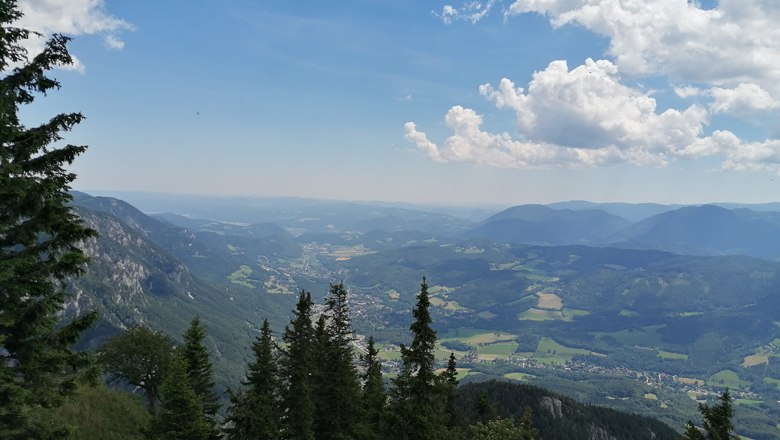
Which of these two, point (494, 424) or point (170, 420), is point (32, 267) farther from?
point (494, 424)

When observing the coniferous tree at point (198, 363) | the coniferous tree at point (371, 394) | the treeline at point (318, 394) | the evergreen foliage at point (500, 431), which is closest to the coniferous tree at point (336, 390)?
the treeline at point (318, 394)

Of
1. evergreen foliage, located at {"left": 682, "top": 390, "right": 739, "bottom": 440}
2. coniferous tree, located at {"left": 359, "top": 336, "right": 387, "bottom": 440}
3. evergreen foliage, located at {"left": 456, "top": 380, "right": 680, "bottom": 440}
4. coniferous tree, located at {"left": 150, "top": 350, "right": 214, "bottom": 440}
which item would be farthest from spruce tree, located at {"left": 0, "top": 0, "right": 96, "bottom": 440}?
evergreen foliage, located at {"left": 456, "top": 380, "right": 680, "bottom": 440}

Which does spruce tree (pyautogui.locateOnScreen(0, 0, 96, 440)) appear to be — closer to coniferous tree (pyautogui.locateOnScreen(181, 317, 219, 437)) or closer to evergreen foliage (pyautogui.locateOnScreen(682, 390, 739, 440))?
coniferous tree (pyautogui.locateOnScreen(181, 317, 219, 437))

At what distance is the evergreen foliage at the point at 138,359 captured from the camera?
158 feet

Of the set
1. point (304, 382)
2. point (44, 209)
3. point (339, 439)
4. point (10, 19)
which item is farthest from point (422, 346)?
point (10, 19)

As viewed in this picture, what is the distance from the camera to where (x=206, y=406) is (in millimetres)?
37219

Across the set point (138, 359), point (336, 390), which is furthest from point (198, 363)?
point (138, 359)

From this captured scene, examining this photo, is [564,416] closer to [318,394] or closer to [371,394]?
[371,394]

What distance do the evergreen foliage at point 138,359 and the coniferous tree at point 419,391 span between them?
31.9 meters

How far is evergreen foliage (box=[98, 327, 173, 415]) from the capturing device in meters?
48.3

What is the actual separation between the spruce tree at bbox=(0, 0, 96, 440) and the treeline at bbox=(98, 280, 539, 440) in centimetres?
1120

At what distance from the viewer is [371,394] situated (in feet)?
127

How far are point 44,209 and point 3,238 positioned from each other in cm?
201

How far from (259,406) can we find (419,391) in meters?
11.9
